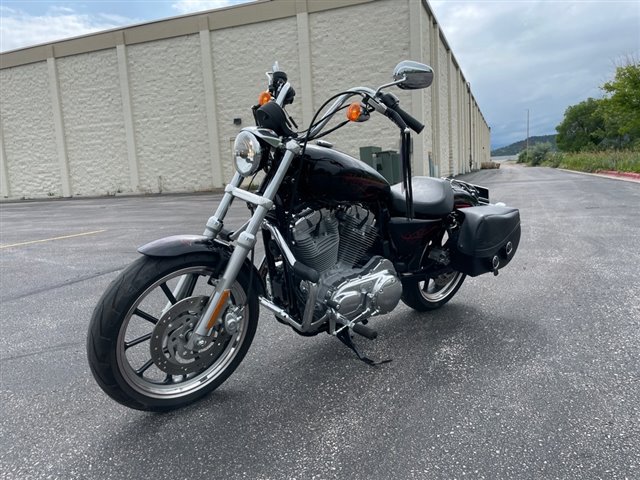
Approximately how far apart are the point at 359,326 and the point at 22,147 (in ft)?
93.2

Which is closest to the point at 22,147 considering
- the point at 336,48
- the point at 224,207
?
the point at 336,48

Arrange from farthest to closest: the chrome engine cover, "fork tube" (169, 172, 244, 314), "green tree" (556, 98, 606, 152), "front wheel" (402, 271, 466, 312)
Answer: "green tree" (556, 98, 606, 152)
"front wheel" (402, 271, 466, 312)
the chrome engine cover
"fork tube" (169, 172, 244, 314)

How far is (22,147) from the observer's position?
25344mm

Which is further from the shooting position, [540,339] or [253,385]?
[540,339]

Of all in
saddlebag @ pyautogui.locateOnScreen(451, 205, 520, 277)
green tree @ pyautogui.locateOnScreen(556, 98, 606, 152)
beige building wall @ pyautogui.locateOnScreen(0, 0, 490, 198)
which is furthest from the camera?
green tree @ pyautogui.locateOnScreen(556, 98, 606, 152)

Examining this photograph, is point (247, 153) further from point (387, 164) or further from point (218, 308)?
point (387, 164)

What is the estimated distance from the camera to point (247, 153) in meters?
2.39

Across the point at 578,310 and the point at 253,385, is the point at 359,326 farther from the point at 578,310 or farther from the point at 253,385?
the point at 578,310

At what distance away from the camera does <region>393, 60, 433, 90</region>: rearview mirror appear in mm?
2434

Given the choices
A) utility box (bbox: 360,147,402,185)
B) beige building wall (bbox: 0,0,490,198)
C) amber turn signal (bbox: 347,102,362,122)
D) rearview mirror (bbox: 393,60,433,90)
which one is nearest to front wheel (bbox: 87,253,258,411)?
amber turn signal (bbox: 347,102,362,122)

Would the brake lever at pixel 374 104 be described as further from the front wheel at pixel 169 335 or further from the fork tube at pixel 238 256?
the front wheel at pixel 169 335

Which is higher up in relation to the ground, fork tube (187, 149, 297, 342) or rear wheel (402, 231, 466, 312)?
fork tube (187, 149, 297, 342)

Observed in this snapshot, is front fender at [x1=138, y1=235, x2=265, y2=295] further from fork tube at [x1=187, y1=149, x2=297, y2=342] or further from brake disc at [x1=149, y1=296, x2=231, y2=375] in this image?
brake disc at [x1=149, y1=296, x2=231, y2=375]

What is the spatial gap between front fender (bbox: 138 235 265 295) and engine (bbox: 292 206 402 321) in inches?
11.2
